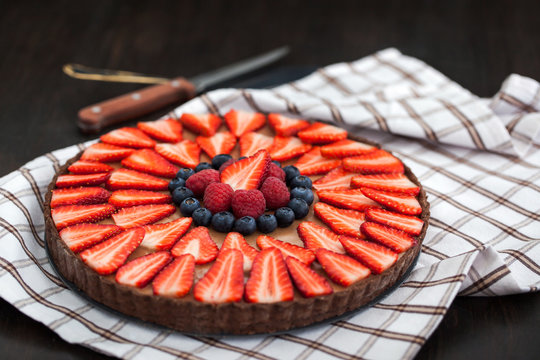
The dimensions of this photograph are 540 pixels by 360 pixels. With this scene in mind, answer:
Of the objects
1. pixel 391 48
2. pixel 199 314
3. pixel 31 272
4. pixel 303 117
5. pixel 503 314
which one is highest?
pixel 391 48

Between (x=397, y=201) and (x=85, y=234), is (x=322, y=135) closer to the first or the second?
(x=397, y=201)

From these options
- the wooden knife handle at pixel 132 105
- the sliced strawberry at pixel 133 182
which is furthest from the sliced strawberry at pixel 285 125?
the wooden knife handle at pixel 132 105

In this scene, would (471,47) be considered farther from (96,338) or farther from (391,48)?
(96,338)

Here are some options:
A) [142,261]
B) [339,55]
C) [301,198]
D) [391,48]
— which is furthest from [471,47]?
[142,261]

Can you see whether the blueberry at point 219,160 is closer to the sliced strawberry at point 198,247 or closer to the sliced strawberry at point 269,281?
the sliced strawberry at point 198,247

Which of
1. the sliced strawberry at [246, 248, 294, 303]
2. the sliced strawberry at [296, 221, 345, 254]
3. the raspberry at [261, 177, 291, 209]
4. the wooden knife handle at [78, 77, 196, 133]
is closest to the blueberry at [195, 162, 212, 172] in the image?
the raspberry at [261, 177, 291, 209]

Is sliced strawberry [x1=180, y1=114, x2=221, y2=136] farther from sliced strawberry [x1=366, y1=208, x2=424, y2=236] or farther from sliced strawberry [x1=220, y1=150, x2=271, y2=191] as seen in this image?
sliced strawberry [x1=366, y1=208, x2=424, y2=236]
